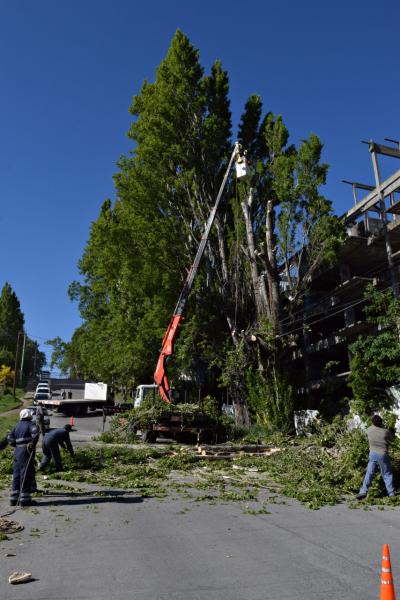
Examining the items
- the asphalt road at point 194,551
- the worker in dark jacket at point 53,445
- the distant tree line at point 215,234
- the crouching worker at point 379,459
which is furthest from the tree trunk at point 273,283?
the asphalt road at point 194,551

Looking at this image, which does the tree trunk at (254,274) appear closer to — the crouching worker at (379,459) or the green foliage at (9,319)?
the crouching worker at (379,459)

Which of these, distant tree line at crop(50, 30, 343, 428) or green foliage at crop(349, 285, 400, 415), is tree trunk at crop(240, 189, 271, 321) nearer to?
distant tree line at crop(50, 30, 343, 428)

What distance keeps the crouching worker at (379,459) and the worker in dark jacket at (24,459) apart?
20.7ft

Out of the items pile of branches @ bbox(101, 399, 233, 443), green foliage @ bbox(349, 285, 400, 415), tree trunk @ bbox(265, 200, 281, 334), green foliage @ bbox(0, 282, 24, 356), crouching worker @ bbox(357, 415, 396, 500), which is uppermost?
green foliage @ bbox(0, 282, 24, 356)

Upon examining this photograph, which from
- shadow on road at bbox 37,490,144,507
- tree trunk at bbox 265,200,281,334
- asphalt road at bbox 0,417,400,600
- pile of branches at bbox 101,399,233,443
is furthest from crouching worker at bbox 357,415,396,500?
tree trunk at bbox 265,200,281,334

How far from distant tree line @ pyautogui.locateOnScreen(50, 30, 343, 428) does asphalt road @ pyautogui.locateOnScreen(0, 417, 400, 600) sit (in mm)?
15155

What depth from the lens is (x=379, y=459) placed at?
32.4 ft

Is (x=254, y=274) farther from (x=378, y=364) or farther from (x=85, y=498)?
(x=85, y=498)

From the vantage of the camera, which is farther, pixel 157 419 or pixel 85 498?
pixel 157 419

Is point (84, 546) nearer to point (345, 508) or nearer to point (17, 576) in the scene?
point (17, 576)

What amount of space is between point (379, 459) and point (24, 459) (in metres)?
6.70

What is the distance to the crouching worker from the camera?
984cm

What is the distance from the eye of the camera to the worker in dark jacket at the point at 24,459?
8.99m

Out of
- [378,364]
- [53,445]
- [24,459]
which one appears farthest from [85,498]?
[378,364]
